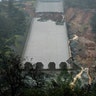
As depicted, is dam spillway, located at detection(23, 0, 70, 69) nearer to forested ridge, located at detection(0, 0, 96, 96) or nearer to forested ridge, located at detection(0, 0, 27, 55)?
forested ridge, located at detection(0, 0, 27, 55)

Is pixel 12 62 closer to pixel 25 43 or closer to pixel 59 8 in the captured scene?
pixel 25 43

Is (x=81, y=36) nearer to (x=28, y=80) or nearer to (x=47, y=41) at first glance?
(x=47, y=41)

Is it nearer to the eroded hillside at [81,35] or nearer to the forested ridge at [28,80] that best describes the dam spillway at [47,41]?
the eroded hillside at [81,35]

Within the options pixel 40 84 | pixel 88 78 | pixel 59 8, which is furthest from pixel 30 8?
pixel 40 84

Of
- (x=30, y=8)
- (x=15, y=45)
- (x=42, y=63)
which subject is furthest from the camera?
(x=30, y=8)

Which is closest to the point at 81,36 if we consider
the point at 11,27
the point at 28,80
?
the point at 11,27

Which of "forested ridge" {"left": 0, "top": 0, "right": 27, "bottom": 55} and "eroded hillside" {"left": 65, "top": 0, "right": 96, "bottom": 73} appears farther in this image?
"forested ridge" {"left": 0, "top": 0, "right": 27, "bottom": 55}

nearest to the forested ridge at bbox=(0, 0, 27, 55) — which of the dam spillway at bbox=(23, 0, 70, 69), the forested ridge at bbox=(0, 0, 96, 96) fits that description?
the forested ridge at bbox=(0, 0, 96, 96)
